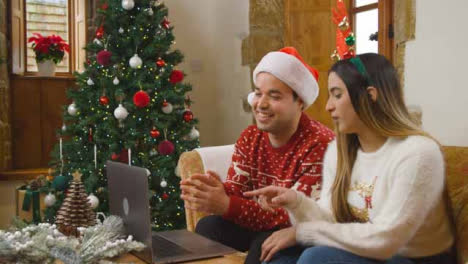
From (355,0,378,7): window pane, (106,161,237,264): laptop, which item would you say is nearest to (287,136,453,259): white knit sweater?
(106,161,237,264): laptop

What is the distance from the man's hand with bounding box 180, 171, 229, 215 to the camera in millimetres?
1646

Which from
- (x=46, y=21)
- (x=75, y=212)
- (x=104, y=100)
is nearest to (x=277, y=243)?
(x=75, y=212)

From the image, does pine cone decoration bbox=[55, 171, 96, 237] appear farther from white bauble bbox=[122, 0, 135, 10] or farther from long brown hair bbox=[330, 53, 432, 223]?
white bauble bbox=[122, 0, 135, 10]

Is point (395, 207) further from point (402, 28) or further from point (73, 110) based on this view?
point (73, 110)

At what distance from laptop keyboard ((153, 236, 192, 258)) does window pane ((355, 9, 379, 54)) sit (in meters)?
1.84

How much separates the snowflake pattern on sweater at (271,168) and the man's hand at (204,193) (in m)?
0.05

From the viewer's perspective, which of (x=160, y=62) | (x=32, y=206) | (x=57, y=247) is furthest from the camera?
(x=32, y=206)

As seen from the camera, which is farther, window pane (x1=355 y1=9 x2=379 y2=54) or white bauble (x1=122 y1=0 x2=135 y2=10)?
white bauble (x1=122 y1=0 x2=135 y2=10)

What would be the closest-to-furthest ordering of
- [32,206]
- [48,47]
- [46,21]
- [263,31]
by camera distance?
[32,206] → [263,31] → [48,47] → [46,21]

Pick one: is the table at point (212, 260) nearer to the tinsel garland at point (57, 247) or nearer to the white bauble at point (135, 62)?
the tinsel garland at point (57, 247)

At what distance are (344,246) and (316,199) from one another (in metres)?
0.36

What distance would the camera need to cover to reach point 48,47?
5.18 meters

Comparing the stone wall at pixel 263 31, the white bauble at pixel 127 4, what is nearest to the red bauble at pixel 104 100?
the white bauble at pixel 127 4

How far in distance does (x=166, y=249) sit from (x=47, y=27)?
452cm
